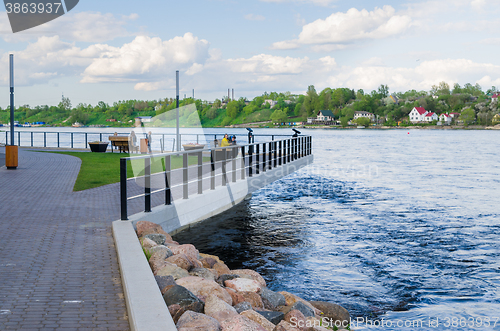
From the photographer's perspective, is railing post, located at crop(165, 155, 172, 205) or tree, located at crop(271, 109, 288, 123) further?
tree, located at crop(271, 109, 288, 123)

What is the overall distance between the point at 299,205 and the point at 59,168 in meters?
9.24

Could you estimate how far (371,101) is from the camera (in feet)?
625

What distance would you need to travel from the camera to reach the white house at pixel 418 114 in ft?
582

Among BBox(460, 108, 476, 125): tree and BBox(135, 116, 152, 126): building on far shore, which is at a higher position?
BBox(460, 108, 476, 125): tree

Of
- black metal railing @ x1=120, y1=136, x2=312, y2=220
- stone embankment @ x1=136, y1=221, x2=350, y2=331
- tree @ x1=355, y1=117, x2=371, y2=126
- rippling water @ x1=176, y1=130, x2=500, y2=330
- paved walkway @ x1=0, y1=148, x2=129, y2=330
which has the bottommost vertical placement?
rippling water @ x1=176, y1=130, x2=500, y2=330

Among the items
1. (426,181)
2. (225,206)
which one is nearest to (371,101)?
(426,181)

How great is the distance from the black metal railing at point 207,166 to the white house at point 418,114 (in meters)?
162

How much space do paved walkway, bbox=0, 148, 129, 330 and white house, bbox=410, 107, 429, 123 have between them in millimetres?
179986

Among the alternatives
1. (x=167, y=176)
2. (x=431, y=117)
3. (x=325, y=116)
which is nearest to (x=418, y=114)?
(x=431, y=117)

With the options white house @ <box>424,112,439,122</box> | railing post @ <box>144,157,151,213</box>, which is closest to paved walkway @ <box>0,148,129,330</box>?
railing post @ <box>144,157,151,213</box>

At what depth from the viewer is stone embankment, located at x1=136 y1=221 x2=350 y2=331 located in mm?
4332

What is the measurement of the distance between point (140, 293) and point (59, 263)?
194cm

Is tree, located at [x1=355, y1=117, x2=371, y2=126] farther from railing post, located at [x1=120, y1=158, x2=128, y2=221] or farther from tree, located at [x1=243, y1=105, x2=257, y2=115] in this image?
railing post, located at [x1=120, y1=158, x2=128, y2=221]

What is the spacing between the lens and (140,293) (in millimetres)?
4352
